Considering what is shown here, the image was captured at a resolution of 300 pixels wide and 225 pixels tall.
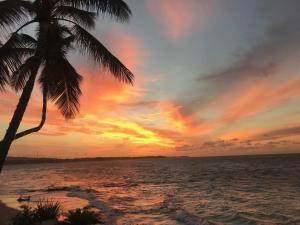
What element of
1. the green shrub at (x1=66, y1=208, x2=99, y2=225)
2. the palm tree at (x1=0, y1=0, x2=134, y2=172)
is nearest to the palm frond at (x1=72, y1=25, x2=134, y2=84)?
the palm tree at (x1=0, y1=0, x2=134, y2=172)

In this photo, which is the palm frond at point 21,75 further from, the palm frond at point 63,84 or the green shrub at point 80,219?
the green shrub at point 80,219

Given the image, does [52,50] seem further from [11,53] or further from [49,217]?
[49,217]

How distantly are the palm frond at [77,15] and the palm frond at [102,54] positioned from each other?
490mm

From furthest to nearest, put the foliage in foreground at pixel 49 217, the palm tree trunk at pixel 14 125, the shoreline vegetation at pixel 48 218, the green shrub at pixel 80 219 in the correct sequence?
the green shrub at pixel 80 219, the shoreline vegetation at pixel 48 218, the foliage in foreground at pixel 49 217, the palm tree trunk at pixel 14 125

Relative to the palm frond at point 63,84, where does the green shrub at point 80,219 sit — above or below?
below

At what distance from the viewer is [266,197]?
27484 mm

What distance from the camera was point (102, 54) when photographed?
12.0 m

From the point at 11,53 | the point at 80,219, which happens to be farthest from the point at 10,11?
the point at 80,219

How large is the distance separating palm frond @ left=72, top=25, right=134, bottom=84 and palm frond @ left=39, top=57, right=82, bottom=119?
1.09 m

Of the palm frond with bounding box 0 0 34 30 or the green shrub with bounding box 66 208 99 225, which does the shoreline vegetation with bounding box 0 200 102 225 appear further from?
the palm frond with bounding box 0 0 34 30

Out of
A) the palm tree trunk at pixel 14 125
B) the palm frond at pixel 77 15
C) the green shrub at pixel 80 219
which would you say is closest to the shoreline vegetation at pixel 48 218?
the green shrub at pixel 80 219

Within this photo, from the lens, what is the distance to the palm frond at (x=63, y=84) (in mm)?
12508

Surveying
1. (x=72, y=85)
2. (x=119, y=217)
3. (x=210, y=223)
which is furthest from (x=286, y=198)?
(x=72, y=85)

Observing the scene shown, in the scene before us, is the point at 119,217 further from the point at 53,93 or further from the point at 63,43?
the point at 63,43
